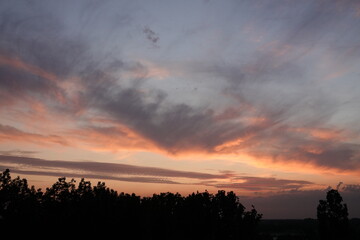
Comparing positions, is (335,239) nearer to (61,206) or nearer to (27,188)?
(61,206)

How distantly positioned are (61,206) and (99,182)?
469 inches

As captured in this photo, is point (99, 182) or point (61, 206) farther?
point (99, 182)

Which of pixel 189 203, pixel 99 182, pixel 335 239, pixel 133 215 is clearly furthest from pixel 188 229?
pixel 335 239

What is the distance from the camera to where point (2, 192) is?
53.8 metres

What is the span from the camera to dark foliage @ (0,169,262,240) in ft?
174

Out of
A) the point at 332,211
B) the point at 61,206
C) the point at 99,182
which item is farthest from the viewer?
the point at 99,182

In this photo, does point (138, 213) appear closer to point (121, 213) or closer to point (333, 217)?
point (121, 213)

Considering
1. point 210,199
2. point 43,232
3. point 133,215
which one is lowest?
point 43,232

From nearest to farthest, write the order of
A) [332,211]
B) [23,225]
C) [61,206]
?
1. [23,225]
2. [332,211]
3. [61,206]

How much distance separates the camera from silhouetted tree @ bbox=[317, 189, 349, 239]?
51938 mm

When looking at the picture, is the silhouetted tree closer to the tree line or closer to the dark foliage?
the tree line

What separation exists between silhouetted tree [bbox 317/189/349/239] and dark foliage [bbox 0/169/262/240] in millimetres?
11724

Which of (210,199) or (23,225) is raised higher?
(210,199)

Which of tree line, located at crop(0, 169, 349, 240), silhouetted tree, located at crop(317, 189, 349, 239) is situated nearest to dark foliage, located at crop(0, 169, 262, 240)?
tree line, located at crop(0, 169, 349, 240)
